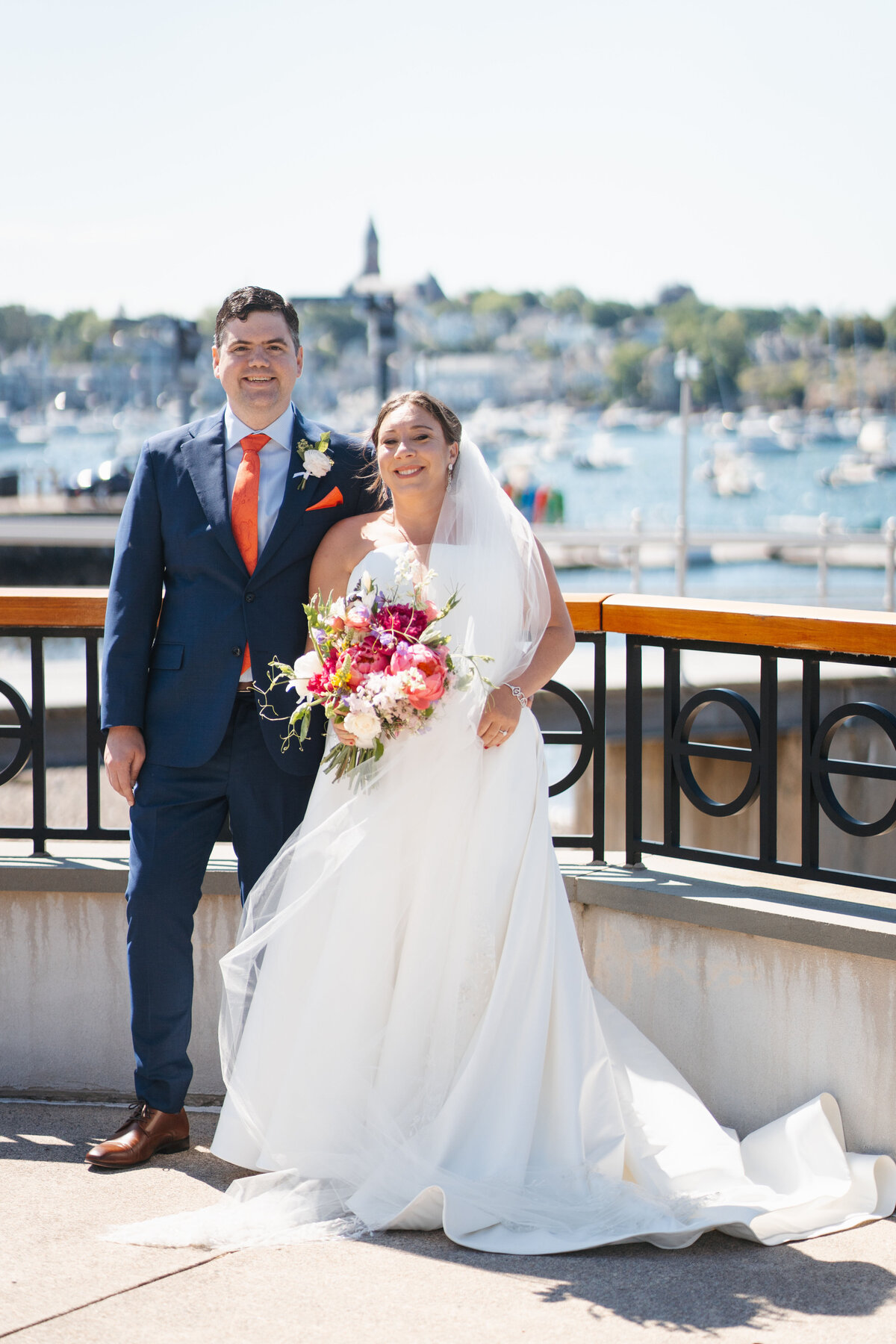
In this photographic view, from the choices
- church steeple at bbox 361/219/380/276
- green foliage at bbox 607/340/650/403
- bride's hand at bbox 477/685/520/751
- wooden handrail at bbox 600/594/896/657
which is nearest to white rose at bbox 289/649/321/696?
bride's hand at bbox 477/685/520/751

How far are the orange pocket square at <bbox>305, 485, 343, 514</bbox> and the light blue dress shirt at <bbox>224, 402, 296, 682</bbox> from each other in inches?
3.5

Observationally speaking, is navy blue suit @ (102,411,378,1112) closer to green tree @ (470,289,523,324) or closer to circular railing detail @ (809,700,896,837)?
circular railing detail @ (809,700,896,837)

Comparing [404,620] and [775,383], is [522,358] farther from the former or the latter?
[404,620]

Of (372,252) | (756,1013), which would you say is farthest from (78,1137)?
(372,252)

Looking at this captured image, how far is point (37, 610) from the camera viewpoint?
13.8 feet

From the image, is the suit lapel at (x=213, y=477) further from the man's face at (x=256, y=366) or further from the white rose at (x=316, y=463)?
the white rose at (x=316, y=463)

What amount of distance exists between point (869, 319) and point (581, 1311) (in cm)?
14012

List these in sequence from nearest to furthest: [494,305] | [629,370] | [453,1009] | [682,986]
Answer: [453,1009] < [682,986] < [629,370] < [494,305]

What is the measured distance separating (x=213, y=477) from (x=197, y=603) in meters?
0.34

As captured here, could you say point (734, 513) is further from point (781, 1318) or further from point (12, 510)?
point (781, 1318)

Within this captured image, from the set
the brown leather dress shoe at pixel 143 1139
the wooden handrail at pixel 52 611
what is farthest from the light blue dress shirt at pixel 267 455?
the brown leather dress shoe at pixel 143 1139

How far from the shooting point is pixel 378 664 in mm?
3176

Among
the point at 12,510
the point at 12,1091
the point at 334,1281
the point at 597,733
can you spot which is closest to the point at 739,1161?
the point at 334,1281

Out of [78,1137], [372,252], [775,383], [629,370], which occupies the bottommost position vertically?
[78,1137]
